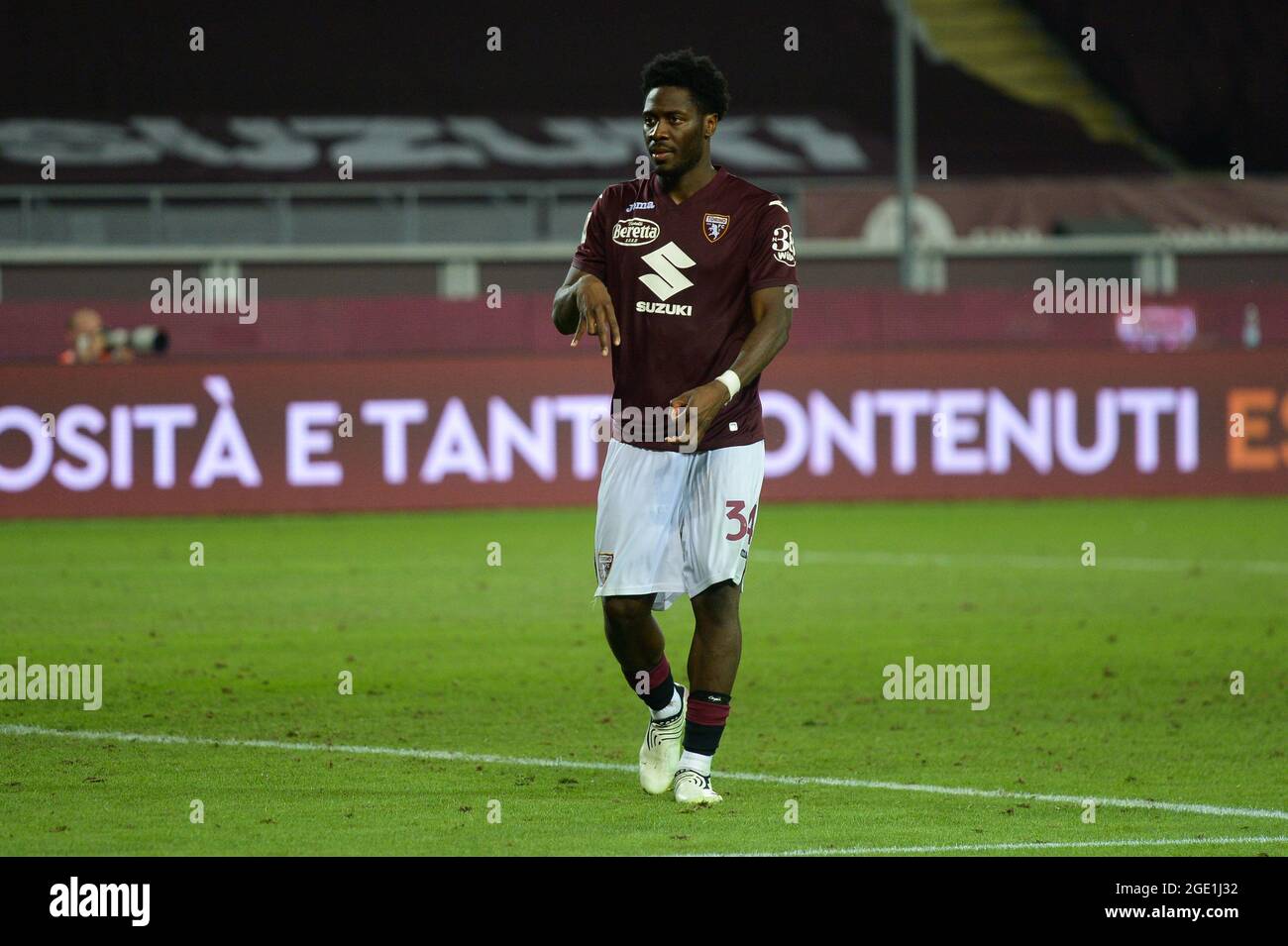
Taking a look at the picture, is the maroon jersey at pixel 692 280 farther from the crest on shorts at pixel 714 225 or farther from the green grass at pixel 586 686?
the green grass at pixel 586 686

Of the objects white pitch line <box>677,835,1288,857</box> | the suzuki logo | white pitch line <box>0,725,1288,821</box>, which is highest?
the suzuki logo

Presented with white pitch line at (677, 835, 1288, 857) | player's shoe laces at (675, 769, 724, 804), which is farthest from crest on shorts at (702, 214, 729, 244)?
white pitch line at (677, 835, 1288, 857)

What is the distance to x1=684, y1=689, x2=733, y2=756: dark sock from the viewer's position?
674 centimetres

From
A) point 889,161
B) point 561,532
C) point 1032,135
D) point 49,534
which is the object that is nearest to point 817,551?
point 561,532

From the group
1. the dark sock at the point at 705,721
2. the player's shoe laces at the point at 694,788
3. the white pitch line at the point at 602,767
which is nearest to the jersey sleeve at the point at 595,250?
the dark sock at the point at 705,721

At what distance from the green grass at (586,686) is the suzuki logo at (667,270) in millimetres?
1662

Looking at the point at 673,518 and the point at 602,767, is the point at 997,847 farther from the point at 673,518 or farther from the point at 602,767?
the point at 602,767

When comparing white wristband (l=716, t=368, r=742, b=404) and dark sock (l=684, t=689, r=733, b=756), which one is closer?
white wristband (l=716, t=368, r=742, b=404)

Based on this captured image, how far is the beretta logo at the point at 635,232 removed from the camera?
6.71m

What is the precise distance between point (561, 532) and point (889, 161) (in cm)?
1523

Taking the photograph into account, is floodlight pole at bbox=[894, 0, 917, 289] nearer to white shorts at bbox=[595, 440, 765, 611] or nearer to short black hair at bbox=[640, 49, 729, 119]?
short black hair at bbox=[640, 49, 729, 119]

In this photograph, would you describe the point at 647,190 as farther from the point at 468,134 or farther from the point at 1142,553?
the point at 468,134

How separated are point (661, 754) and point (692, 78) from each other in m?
2.21

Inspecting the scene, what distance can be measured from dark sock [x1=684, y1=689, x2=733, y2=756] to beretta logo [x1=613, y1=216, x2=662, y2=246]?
1.49 metres
